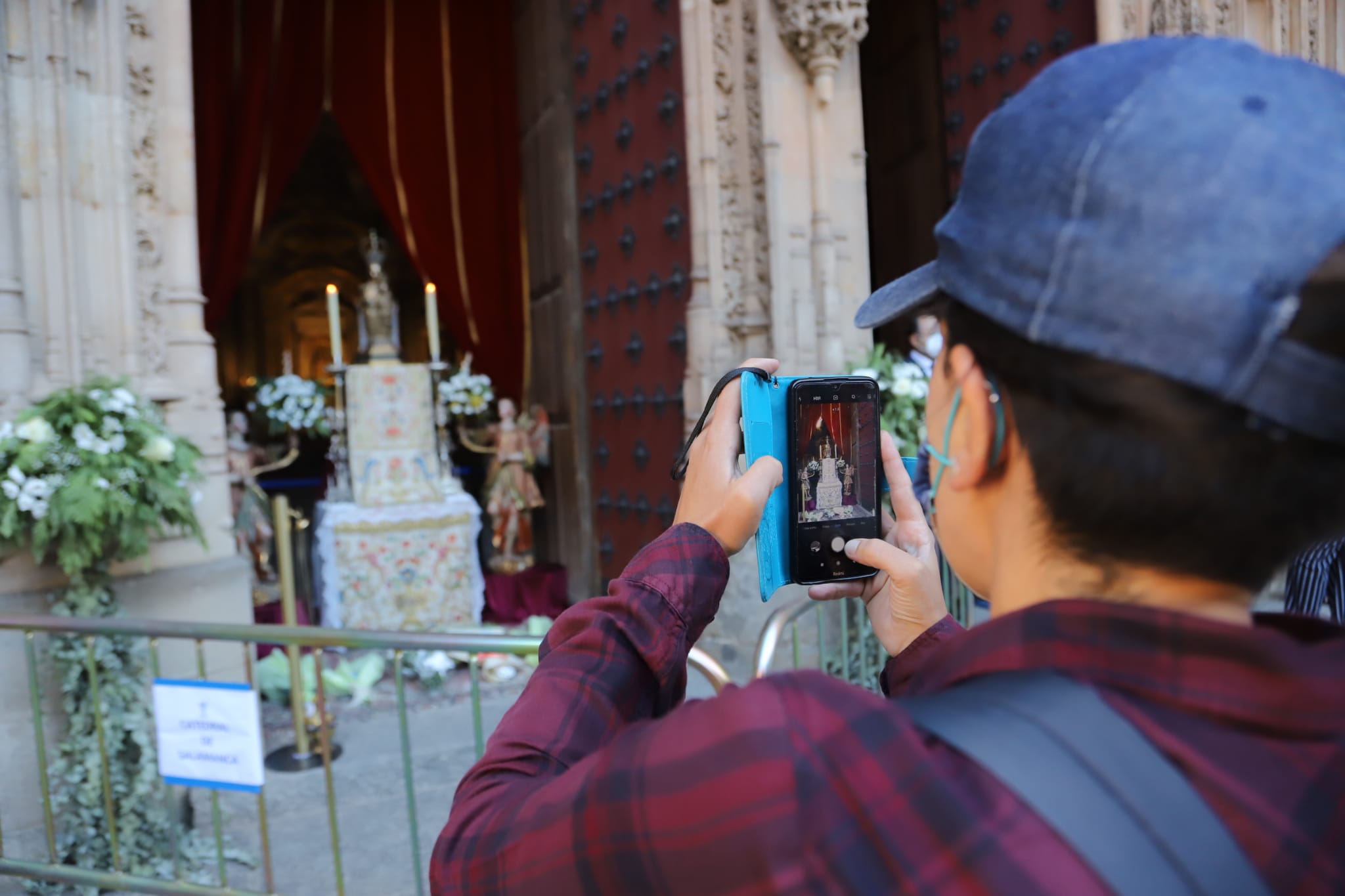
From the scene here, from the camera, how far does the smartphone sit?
102 centimetres

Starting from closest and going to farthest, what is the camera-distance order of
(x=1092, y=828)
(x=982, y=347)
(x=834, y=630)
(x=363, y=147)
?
(x=1092, y=828)
(x=982, y=347)
(x=834, y=630)
(x=363, y=147)

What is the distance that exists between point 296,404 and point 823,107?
4132mm

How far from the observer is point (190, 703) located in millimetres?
2580

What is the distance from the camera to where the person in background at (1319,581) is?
2582mm

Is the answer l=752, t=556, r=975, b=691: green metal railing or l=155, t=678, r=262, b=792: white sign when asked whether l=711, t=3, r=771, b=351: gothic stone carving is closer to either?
l=752, t=556, r=975, b=691: green metal railing

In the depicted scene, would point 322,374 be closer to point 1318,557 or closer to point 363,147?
point 363,147

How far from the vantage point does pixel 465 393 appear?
6.98 m

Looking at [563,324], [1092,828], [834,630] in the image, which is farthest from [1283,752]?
[563,324]

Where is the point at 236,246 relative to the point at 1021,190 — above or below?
above

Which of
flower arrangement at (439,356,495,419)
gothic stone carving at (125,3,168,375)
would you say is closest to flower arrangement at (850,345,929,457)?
A: gothic stone carving at (125,3,168,375)

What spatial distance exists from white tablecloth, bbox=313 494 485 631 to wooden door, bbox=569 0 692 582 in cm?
93

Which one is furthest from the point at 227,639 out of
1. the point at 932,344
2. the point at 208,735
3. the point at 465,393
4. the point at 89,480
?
the point at 465,393

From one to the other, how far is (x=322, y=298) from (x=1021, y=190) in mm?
11981

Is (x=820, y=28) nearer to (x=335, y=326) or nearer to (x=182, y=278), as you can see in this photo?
(x=335, y=326)
